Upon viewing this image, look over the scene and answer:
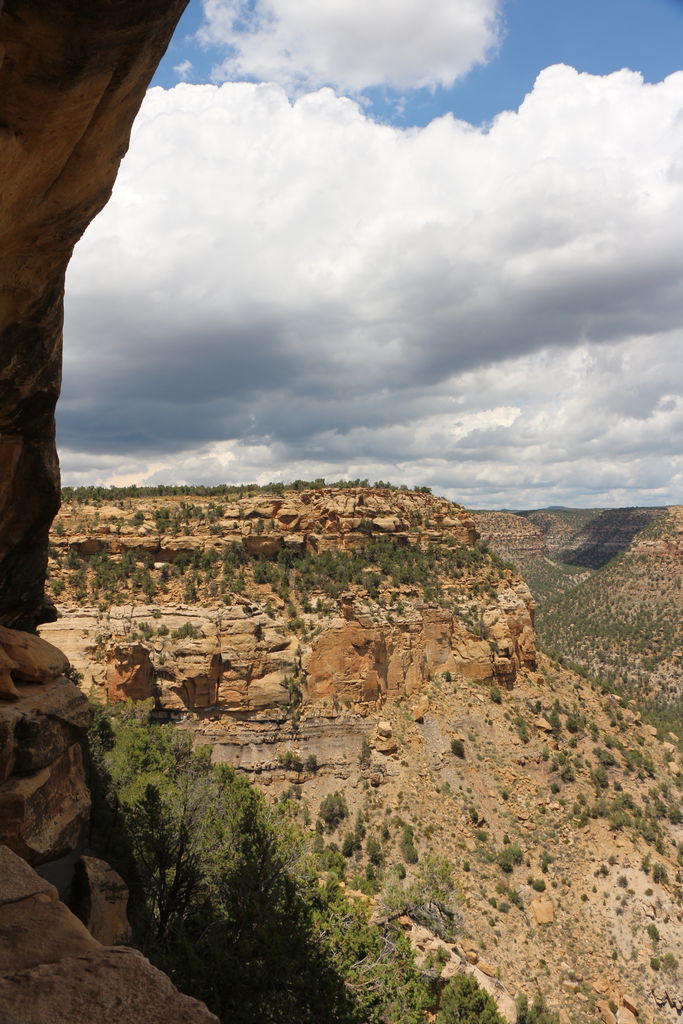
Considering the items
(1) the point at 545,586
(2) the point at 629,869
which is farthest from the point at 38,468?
(1) the point at 545,586

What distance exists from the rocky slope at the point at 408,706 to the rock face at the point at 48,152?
24.3m

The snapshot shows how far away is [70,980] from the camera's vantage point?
4016mm

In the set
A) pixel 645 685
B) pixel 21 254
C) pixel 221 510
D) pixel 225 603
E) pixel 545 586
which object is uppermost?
pixel 21 254

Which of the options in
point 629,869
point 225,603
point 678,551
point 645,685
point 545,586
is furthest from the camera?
point 545,586

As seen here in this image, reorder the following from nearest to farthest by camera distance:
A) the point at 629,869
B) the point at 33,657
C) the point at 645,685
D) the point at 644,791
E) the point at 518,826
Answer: the point at 33,657 < the point at 629,869 < the point at 518,826 < the point at 644,791 < the point at 645,685

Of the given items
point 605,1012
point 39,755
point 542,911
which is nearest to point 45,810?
point 39,755

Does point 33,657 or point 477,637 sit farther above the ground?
point 33,657

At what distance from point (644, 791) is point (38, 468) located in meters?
40.7

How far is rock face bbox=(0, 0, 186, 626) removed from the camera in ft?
21.2

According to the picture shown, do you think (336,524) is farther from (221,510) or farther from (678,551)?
(678,551)

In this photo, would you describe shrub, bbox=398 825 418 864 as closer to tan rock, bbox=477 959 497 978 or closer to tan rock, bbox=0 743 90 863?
tan rock, bbox=477 959 497 978

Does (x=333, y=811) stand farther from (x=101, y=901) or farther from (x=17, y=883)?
(x=17, y=883)

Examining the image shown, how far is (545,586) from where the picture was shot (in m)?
113

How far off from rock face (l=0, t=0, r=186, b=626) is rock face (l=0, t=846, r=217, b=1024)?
8649mm
